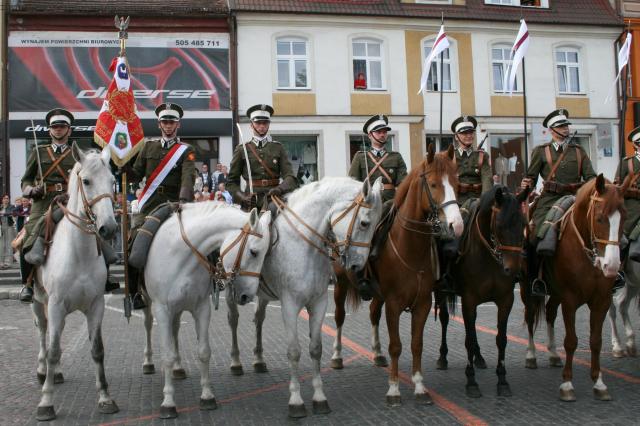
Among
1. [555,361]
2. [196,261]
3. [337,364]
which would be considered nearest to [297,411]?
[196,261]

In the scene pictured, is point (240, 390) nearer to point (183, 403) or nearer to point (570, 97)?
point (183, 403)

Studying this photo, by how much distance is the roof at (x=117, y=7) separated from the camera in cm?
2209

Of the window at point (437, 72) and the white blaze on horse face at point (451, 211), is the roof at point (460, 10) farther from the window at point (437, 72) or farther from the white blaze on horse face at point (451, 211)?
the white blaze on horse face at point (451, 211)

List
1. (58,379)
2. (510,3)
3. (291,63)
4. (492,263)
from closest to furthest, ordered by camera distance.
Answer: (492,263) → (58,379) → (291,63) → (510,3)

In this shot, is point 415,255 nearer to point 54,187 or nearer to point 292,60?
point 54,187

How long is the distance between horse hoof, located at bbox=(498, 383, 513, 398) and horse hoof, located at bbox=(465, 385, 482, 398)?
0.21 m

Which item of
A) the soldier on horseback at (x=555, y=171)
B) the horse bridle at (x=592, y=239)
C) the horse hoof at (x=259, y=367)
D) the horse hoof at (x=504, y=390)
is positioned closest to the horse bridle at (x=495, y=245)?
the horse bridle at (x=592, y=239)

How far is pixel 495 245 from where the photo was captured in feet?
22.3

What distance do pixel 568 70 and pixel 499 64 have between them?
2995 millimetres

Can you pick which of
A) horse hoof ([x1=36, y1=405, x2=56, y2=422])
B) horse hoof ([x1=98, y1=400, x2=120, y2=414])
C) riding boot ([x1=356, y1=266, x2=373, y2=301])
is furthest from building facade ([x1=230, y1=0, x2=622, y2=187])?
horse hoof ([x1=36, y1=405, x2=56, y2=422])

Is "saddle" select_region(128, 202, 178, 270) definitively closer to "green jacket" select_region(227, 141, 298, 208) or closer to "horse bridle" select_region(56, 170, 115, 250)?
"horse bridle" select_region(56, 170, 115, 250)

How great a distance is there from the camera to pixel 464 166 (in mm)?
8344

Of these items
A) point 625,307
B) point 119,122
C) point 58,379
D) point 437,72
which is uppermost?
point 437,72

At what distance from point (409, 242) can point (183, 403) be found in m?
2.90
